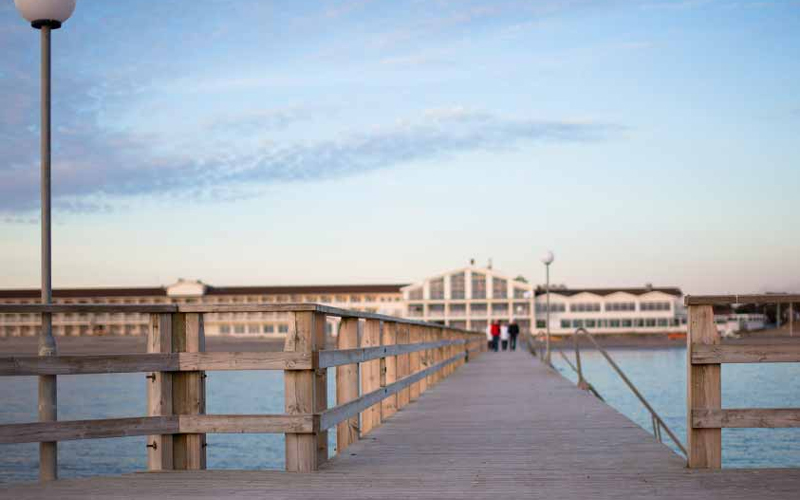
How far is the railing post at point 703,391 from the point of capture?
20.0 ft

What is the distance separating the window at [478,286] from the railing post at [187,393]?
367 feet

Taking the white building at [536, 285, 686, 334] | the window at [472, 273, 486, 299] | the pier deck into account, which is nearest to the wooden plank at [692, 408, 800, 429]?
the pier deck

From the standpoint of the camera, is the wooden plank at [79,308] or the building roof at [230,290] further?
the building roof at [230,290]

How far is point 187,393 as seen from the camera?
21.0ft

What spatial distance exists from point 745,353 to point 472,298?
111856 millimetres

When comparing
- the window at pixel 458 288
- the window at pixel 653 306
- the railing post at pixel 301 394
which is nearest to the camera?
the railing post at pixel 301 394

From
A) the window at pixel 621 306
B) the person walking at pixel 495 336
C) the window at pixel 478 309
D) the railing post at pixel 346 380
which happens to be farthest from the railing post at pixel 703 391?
the window at pixel 621 306

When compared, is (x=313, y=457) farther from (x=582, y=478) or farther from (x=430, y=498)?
(x=582, y=478)

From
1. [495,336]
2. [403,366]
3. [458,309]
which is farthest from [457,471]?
[458,309]

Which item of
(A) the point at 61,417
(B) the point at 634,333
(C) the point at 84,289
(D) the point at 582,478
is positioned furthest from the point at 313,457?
(C) the point at 84,289

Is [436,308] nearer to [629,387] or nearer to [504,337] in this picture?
[504,337]

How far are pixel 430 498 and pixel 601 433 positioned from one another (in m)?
3.77

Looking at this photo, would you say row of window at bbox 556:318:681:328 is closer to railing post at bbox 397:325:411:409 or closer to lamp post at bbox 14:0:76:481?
railing post at bbox 397:325:411:409

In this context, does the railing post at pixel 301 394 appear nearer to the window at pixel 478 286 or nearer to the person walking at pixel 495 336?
the person walking at pixel 495 336
